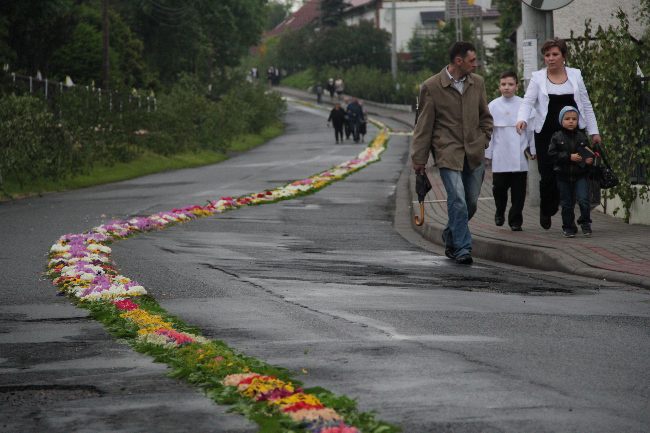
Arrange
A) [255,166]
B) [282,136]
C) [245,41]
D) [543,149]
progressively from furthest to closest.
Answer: [245,41] < [282,136] < [255,166] < [543,149]

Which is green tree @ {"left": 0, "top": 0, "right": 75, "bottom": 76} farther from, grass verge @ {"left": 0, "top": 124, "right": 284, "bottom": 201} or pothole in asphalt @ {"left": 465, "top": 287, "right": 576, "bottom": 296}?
pothole in asphalt @ {"left": 465, "top": 287, "right": 576, "bottom": 296}

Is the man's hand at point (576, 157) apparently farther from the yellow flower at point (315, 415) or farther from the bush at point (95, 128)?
the bush at point (95, 128)

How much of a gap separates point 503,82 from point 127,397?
10.4 meters

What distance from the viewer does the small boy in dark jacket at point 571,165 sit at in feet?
46.3

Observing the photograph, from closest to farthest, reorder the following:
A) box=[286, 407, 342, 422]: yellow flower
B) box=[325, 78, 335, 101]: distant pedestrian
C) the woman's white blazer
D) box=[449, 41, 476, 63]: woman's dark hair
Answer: box=[286, 407, 342, 422]: yellow flower < box=[449, 41, 476, 63]: woman's dark hair < the woman's white blazer < box=[325, 78, 335, 101]: distant pedestrian

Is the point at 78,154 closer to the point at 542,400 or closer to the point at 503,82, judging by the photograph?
the point at 503,82

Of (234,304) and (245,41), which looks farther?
(245,41)

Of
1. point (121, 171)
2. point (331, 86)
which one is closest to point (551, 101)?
point (121, 171)

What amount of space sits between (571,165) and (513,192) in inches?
52.4

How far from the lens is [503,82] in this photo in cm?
1602

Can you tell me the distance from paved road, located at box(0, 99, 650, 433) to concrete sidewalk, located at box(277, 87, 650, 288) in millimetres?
339

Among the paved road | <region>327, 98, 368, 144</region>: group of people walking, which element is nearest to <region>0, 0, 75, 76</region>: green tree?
<region>327, 98, 368, 144</region>: group of people walking

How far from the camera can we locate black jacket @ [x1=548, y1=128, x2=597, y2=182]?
557 inches

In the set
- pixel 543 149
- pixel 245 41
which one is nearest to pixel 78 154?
pixel 543 149
